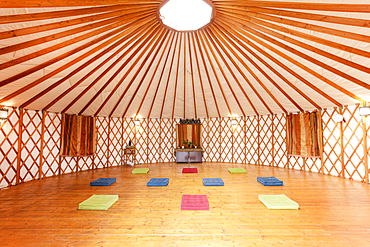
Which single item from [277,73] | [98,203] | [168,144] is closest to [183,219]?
[98,203]

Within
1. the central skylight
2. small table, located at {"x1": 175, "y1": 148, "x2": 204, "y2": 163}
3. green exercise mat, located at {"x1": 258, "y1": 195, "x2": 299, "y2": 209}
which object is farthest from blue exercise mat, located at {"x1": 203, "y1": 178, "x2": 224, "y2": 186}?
the central skylight

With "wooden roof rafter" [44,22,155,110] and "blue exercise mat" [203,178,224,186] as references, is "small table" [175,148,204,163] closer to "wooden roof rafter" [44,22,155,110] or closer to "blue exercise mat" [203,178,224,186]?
"blue exercise mat" [203,178,224,186]

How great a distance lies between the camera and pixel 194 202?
288 cm

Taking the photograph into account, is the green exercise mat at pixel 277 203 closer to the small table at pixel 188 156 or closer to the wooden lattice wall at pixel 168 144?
the wooden lattice wall at pixel 168 144

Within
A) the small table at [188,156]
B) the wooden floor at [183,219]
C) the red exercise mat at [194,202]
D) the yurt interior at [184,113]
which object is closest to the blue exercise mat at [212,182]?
the yurt interior at [184,113]

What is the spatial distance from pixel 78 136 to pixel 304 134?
23.9 feet

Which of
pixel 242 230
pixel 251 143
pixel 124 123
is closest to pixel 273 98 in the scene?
pixel 251 143

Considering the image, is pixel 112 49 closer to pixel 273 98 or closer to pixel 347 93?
pixel 273 98

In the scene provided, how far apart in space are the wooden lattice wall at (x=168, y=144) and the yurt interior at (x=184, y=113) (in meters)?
0.04

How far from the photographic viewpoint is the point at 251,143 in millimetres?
6883

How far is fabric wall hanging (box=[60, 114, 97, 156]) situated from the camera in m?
5.50

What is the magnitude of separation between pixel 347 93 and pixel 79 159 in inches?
307

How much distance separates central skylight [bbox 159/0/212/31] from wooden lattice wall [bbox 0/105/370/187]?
439cm

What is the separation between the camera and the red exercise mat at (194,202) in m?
2.69
